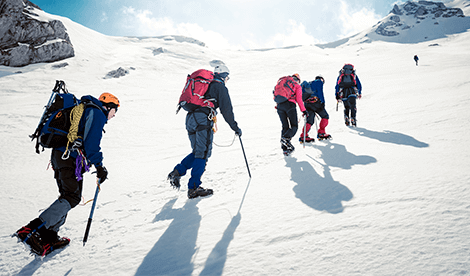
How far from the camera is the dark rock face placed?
27.8 meters

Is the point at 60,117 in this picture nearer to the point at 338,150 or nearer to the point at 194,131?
the point at 194,131

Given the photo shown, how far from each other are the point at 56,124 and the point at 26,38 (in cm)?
4058

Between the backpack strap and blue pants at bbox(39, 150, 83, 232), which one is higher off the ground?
the backpack strap

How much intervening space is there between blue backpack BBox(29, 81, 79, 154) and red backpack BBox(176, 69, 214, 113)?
4.78ft

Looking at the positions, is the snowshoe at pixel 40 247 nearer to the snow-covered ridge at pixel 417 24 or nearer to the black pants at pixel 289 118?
the black pants at pixel 289 118

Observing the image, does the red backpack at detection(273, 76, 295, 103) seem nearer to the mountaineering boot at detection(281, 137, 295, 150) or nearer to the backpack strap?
the mountaineering boot at detection(281, 137, 295, 150)

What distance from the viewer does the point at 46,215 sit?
7.41ft

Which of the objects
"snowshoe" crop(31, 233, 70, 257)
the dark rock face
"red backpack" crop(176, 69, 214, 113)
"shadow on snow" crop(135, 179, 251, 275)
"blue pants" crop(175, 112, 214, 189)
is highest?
the dark rock face

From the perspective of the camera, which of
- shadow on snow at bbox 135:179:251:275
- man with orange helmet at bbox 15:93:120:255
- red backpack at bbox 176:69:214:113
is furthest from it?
red backpack at bbox 176:69:214:113

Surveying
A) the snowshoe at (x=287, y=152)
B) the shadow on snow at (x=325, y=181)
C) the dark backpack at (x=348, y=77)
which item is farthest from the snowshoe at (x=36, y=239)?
the dark backpack at (x=348, y=77)

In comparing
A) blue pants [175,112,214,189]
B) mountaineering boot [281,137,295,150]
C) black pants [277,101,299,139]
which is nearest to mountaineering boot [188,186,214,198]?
blue pants [175,112,214,189]

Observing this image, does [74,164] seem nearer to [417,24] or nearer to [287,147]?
[287,147]

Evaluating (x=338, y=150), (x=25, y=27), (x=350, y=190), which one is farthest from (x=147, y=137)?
(x=25, y=27)

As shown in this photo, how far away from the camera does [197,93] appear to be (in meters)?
3.46
